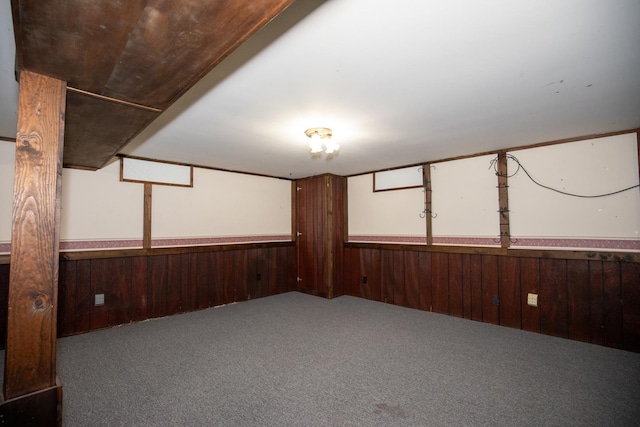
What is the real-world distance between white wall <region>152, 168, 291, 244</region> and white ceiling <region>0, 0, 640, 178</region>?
1.07 m

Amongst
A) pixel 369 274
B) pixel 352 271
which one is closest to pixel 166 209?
pixel 352 271

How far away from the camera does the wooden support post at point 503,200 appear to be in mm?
3714

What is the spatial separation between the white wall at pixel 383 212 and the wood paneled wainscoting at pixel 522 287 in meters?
0.24

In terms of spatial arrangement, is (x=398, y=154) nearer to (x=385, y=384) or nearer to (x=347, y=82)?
(x=347, y=82)

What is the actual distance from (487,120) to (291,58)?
1966 mm

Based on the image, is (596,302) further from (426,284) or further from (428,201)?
(428,201)

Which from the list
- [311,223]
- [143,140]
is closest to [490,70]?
[143,140]

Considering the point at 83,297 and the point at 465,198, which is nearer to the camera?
the point at 83,297

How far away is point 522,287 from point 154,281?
4668 millimetres

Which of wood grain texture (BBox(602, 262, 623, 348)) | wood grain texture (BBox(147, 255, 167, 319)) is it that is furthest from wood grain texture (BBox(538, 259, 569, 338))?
wood grain texture (BBox(147, 255, 167, 319))

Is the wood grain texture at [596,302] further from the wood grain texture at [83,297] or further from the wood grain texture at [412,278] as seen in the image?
the wood grain texture at [83,297]

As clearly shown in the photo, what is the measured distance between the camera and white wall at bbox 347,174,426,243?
4.57m

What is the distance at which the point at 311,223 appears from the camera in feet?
18.1

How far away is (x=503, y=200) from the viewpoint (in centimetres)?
374
